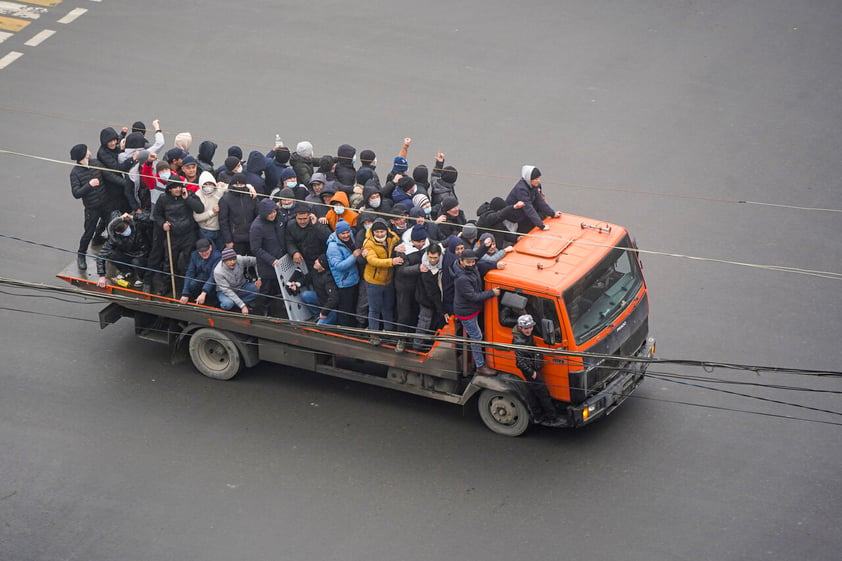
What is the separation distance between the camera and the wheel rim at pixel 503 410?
37.3 feet

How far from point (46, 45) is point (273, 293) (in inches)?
470

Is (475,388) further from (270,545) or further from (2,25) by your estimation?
(2,25)

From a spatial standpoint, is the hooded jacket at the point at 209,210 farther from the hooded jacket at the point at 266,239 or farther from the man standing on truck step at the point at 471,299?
the man standing on truck step at the point at 471,299

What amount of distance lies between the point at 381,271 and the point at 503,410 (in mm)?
2102

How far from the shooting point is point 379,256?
11578 mm

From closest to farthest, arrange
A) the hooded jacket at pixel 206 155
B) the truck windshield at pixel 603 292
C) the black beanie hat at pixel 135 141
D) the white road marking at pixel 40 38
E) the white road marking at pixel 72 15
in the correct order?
the truck windshield at pixel 603 292, the black beanie hat at pixel 135 141, the hooded jacket at pixel 206 155, the white road marking at pixel 40 38, the white road marking at pixel 72 15

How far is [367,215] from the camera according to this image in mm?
12102

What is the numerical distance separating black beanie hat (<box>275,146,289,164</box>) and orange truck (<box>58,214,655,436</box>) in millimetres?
1928

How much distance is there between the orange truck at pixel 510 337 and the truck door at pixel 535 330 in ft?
0.04

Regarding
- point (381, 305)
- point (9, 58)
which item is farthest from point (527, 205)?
point (9, 58)

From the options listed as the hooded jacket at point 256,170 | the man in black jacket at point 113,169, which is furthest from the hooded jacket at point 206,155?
the man in black jacket at point 113,169

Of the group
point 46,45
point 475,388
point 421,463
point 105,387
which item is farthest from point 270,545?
point 46,45

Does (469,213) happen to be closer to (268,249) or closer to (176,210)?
(268,249)

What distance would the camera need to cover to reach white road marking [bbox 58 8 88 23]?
22281 mm
